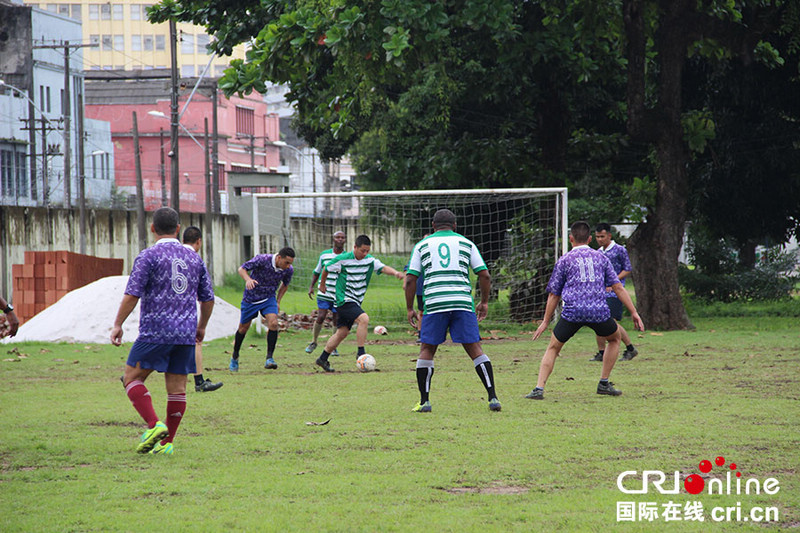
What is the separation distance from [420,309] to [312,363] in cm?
396

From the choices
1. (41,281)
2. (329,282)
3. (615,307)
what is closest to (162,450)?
(329,282)

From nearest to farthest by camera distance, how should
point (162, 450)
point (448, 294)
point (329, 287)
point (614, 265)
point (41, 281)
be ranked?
point (162, 450), point (448, 294), point (614, 265), point (329, 287), point (41, 281)

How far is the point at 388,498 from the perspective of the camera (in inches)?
241

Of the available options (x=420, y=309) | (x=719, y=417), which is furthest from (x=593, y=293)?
(x=420, y=309)

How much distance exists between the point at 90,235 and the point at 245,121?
51.0 meters

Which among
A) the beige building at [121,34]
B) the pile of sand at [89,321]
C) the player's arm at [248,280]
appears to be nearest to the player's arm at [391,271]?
the player's arm at [248,280]

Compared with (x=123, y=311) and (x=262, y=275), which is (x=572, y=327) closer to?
(x=123, y=311)

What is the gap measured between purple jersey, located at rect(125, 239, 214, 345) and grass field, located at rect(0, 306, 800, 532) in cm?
91

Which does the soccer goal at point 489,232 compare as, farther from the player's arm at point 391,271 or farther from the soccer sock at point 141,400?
the soccer sock at point 141,400

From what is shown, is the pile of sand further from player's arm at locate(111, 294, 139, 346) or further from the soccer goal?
player's arm at locate(111, 294, 139, 346)

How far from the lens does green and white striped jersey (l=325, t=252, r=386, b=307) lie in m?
14.4

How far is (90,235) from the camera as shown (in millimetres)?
32469

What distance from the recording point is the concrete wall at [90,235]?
90.2 ft

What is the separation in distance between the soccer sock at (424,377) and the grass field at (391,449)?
0.34 m
